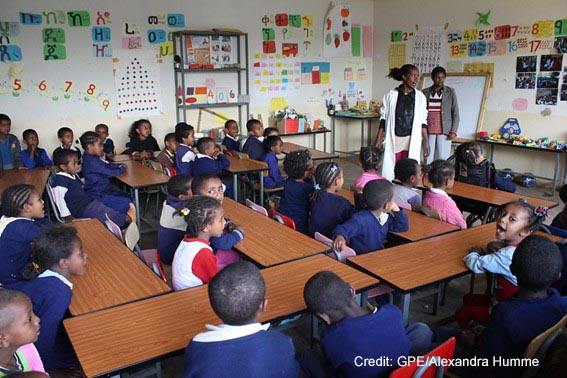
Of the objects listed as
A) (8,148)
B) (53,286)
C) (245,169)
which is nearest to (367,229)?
(53,286)

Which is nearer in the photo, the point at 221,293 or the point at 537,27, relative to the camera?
the point at 221,293

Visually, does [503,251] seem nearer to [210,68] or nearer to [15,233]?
[15,233]

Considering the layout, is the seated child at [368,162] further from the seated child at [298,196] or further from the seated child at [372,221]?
the seated child at [372,221]

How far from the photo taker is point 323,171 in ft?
10.6

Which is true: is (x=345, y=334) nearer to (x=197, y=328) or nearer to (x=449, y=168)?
(x=197, y=328)

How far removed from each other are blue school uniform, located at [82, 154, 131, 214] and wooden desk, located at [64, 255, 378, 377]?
7.90 feet

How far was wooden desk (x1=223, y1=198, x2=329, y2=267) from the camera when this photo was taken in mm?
2514

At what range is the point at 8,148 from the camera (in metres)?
5.63

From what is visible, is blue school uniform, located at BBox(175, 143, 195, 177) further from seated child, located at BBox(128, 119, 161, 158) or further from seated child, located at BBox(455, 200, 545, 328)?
seated child, located at BBox(455, 200, 545, 328)

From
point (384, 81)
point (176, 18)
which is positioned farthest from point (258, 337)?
point (384, 81)

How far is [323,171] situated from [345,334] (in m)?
1.75

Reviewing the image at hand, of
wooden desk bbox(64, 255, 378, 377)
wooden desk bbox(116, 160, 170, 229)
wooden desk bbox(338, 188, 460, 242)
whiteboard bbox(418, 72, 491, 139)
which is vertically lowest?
wooden desk bbox(64, 255, 378, 377)

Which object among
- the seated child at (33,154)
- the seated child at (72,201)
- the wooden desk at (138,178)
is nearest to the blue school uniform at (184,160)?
the wooden desk at (138,178)

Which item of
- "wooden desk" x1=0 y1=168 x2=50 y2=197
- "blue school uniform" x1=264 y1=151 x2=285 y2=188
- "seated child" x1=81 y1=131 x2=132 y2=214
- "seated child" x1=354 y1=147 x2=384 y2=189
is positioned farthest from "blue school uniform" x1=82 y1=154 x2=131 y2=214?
"seated child" x1=354 y1=147 x2=384 y2=189
